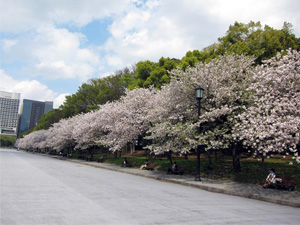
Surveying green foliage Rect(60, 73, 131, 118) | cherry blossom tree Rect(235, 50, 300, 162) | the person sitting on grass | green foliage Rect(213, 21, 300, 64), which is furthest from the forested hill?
the person sitting on grass

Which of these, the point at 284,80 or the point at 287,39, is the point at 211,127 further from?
the point at 287,39

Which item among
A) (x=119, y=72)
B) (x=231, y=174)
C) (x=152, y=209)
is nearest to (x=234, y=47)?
(x=231, y=174)

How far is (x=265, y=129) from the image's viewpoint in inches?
426

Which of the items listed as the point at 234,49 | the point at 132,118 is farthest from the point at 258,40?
the point at 132,118

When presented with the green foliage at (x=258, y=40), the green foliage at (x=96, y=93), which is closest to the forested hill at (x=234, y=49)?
the green foliage at (x=258, y=40)

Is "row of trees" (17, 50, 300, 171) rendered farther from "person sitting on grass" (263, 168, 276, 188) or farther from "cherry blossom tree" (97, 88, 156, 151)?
"person sitting on grass" (263, 168, 276, 188)

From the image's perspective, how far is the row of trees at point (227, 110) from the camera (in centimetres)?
1102

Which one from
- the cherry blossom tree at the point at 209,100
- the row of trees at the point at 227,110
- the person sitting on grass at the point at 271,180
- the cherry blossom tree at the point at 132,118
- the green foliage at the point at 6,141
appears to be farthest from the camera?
the green foliage at the point at 6,141

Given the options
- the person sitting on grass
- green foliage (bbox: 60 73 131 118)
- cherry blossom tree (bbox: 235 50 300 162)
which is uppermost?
green foliage (bbox: 60 73 131 118)

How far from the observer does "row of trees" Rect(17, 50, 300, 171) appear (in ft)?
36.1

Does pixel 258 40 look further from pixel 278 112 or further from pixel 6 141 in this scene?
pixel 6 141

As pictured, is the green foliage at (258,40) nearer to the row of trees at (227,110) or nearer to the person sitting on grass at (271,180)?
the row of trees at (227,110)

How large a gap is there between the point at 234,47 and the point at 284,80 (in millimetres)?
21492

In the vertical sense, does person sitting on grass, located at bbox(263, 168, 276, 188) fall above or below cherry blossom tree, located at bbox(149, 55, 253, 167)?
below
